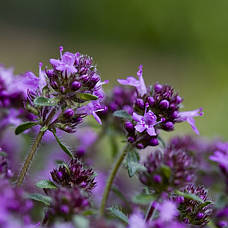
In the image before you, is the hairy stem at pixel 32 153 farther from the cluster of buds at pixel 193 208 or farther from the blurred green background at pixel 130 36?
the blurred green background at pixel 130 36

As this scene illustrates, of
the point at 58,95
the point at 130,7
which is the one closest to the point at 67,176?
the point at 58,95

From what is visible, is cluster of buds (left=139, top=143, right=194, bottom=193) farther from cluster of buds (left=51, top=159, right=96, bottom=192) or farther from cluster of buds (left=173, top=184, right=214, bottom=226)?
cluster of buds (left=51, top=159, right=96, bottom=192)

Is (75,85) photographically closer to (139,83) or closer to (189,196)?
(139,83)

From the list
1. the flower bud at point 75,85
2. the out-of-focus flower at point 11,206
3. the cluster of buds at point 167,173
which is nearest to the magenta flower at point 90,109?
the flower bud at point 75,85

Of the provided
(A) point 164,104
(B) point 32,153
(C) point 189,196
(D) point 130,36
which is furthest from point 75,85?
(D) point 130,36

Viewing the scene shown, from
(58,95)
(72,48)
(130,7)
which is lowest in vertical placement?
(58,95)

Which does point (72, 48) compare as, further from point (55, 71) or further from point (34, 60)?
point (55, 71)
